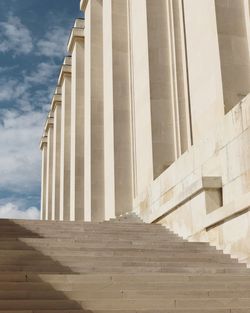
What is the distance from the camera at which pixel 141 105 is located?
20469 mm

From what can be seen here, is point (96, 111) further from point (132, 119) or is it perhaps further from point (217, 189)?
point (217, 189)

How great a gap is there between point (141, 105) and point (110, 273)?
11.9 meters

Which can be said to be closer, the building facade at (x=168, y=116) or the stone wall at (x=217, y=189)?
the stone wall at (x=217, y=189)

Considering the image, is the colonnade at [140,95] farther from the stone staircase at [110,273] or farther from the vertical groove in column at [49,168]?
the vertical groove in column at [49,168]

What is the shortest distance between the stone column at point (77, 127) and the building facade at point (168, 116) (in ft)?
0.23

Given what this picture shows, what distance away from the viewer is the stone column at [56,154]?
40.1 m

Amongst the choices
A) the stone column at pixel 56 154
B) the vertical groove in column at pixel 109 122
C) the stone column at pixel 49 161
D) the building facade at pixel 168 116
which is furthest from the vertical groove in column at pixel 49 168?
the vertical groove in column at pixel 109 122

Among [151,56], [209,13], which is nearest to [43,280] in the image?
[209,13]

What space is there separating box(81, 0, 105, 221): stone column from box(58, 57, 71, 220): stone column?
7.93 metres

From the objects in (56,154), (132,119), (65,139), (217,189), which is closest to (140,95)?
(132,119)

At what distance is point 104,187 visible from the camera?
26125 mm

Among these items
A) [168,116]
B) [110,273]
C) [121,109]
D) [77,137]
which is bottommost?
[110,273]

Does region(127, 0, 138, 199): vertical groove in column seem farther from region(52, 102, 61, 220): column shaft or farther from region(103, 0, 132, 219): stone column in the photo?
region(52, 102, 61, 220): column shaft

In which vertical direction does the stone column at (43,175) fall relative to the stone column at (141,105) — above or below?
above
